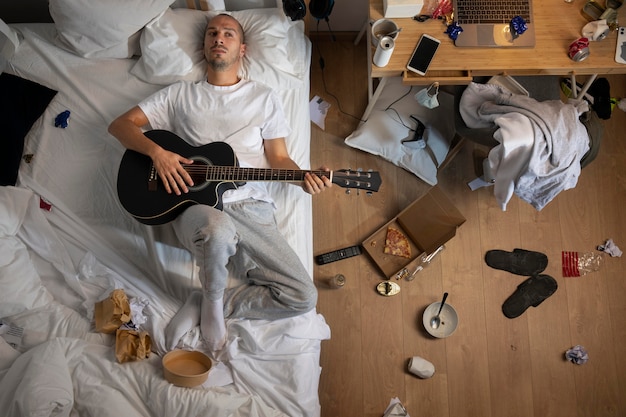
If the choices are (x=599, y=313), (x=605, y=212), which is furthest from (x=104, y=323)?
(x=605, y=212)

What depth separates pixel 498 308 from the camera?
2.65 metres

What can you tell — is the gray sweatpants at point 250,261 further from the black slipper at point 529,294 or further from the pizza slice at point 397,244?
the black slipper at point 529,294

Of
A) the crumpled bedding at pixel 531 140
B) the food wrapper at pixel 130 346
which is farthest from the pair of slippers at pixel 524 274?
the food wrapper at pixel 130 346

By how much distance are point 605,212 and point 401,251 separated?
1.17 metres

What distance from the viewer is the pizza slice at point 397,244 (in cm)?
262

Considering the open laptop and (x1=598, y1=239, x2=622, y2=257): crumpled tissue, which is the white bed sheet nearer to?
the open laptop

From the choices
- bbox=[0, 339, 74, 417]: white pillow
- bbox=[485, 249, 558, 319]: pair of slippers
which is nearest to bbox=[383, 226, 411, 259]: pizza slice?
bbox=[485, 249, 558, 319]: pair of slippers

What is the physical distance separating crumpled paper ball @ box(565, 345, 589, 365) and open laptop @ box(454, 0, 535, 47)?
4.96ft

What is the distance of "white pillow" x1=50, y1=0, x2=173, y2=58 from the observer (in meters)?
2.26

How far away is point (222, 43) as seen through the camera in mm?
2229

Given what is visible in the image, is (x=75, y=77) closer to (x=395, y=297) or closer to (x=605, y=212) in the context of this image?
(x=395, y=297)

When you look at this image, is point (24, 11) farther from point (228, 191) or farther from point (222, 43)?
point (228, 191)

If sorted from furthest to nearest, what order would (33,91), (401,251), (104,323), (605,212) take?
(605,212) → (401,251) → (33,91) → (104,323)

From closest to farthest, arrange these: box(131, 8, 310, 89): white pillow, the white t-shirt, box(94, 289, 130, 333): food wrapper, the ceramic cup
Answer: box(94, 289, 130, 333): food wrapper < the ceramic cup < the white t-shirt < box(131, 8, 310, 89): white pillow
